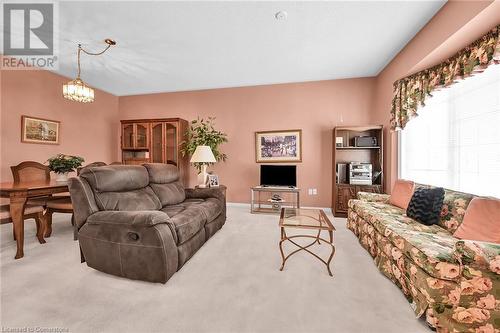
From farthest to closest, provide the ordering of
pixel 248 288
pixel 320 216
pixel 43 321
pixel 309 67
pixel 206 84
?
1. pixel 206 84
2. pixel 309 67
3. pixel 320 216
4. pixel 248 288
5. pixel 43 321

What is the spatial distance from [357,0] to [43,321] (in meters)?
3.74

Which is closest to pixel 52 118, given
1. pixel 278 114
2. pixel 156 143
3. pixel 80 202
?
pixel 156 143

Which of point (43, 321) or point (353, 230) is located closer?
point (43, 321)

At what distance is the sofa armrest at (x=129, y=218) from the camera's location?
1627mm

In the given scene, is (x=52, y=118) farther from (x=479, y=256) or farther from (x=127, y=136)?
(x=479, y=256)

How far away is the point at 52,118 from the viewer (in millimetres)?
3732

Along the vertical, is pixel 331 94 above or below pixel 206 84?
below

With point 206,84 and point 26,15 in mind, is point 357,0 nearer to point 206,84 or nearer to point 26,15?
point 206,84

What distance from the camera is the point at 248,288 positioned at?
1.63m

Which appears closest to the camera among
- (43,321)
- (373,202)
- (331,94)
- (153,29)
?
(43,321)

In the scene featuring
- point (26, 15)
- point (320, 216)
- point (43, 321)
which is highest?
point (26, 15)

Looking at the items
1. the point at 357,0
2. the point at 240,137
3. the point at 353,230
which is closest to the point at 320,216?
the point at 353,230

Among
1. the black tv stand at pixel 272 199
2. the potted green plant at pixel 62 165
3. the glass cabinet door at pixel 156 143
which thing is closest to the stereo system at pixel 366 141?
the black tv stand at pixel 272 199

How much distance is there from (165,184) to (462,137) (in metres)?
3.66
